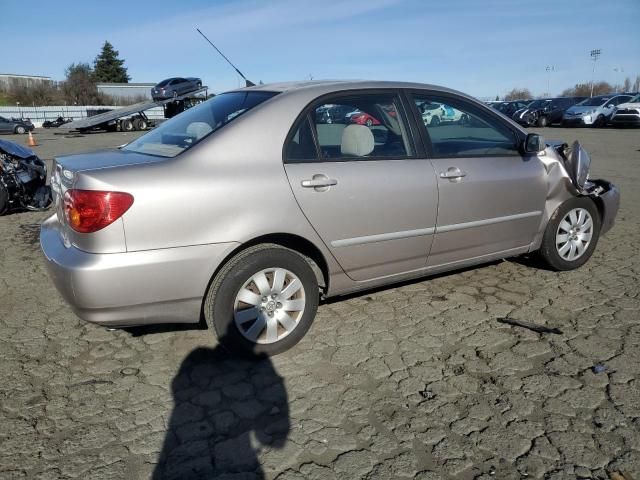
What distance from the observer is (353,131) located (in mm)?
3430

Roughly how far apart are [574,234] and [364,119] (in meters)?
2.37

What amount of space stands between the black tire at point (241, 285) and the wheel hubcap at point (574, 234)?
2536 millimetres

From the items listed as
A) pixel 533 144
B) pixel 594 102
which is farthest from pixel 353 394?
pixel 594 102

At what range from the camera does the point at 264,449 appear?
2391mm

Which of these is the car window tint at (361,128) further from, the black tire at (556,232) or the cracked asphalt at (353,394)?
the black tire at (556,232)

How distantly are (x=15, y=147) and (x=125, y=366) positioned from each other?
5673 mm

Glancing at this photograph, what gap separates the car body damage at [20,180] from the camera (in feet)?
23.0

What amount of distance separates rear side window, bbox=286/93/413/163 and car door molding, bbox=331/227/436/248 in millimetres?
525

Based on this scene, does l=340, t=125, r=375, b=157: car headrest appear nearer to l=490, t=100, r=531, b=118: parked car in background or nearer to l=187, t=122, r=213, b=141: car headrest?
l=187, t=122, r=213, b=141: car headrest

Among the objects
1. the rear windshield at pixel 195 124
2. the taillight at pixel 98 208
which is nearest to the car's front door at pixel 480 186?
the rear windshield at pixel 195 124

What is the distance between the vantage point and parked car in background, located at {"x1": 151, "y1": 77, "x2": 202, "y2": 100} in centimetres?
2821

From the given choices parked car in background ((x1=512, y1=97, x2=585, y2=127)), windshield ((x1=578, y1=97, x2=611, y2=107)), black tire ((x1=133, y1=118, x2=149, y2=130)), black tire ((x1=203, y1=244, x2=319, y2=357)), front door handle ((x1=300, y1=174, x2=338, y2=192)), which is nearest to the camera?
black tire ((x1=203, y1=244, x2=319, y2=357))

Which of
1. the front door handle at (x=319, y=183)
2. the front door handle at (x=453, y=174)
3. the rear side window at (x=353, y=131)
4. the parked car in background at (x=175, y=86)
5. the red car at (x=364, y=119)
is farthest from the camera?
the parked car in background at (x=175, y=86)

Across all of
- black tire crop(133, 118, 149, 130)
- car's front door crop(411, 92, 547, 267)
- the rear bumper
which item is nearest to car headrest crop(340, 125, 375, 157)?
car's front door crop(411, 92, 547, 267)
